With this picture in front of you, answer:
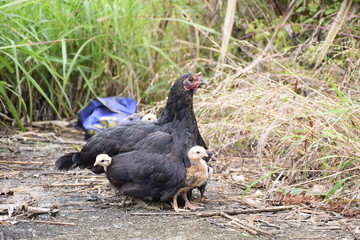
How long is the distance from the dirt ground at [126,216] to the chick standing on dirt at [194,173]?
0.37ft

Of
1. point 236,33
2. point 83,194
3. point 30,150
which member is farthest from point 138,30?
point 83,194

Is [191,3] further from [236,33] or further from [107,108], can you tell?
[107,108]

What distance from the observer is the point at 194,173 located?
3.37 m

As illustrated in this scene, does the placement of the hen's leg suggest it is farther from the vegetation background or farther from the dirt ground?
the vegetation background

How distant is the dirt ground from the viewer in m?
2.89

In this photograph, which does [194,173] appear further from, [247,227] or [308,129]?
[308,129]

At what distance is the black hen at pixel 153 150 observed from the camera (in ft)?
11.1

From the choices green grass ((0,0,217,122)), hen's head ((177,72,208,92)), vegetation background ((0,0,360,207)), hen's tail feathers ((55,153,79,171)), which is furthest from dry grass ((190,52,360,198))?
green grass ((0,0,217,122))

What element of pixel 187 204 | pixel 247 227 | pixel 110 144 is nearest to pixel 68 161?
pixel 110 144

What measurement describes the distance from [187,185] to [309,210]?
→ 0.73 meters

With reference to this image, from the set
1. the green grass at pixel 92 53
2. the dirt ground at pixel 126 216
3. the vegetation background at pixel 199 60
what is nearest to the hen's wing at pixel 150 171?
the dirt ground at pixel 126 216

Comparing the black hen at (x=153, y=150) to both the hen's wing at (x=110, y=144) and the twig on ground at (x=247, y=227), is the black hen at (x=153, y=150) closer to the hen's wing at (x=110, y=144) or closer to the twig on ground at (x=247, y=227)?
the hen's wing at (x=110, y=144)

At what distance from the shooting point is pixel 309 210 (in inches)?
132

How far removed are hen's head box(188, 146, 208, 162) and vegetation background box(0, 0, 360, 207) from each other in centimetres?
64
